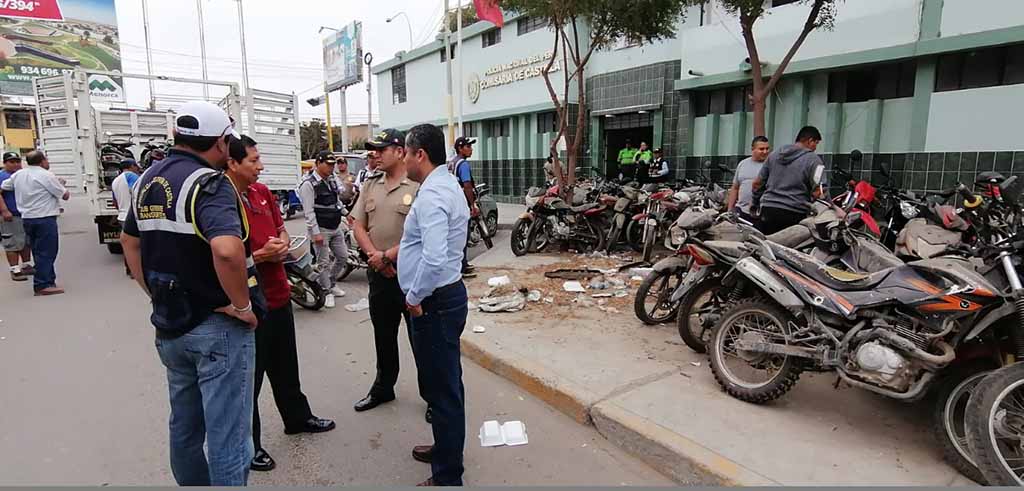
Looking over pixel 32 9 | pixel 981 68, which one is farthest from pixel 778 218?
pixel 32 9

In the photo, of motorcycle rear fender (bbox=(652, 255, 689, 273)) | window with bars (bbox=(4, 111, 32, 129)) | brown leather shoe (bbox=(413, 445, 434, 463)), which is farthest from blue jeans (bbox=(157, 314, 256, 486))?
window with bars (bbox=(4, 111, 32, 129))

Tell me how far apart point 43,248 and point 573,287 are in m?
6.73

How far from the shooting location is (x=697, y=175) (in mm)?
12133

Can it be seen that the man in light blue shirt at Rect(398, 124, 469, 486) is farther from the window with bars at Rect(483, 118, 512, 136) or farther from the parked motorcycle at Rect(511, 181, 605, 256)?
the window with bars at Rect(483, 118, 512, 136)

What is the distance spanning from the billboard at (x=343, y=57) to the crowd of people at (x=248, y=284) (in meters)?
30.2

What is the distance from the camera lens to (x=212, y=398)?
7.30 ft

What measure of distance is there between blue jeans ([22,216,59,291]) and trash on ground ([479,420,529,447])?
6.88m

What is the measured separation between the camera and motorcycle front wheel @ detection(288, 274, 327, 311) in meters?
6.02

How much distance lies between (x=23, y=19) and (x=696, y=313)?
3561 centimetres

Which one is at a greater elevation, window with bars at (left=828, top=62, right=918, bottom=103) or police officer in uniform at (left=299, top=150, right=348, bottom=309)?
window with bars at (left=828, top=62, right=918, bottom=103)

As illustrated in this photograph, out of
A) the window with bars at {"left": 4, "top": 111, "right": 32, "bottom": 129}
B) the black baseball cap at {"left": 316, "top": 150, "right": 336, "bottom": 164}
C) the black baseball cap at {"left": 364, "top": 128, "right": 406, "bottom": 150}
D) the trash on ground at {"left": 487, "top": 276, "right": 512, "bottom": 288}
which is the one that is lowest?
the trash on ground at {"left": 487, "top": 276, "right": 512, "bottom": 288}

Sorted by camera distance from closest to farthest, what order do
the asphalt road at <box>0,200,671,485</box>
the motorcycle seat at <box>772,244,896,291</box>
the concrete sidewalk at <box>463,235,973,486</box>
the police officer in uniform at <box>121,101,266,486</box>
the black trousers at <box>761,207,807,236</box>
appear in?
the police officer in uniform at <box>121,101,266,486</box> < the concrete sidewalk at <box>463,235,973,486</box> < the asphalt road at <box>0,200,671,485</box> < the motorcycle seat at <box>772,244,896,291</box> < the black trousers at <box>761,207,807,236</box>

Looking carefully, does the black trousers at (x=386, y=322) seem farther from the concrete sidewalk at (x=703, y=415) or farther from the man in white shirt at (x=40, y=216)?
the man in white shirt at (x=40, y=216)

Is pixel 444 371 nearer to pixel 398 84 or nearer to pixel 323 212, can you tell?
pixel 323 212
